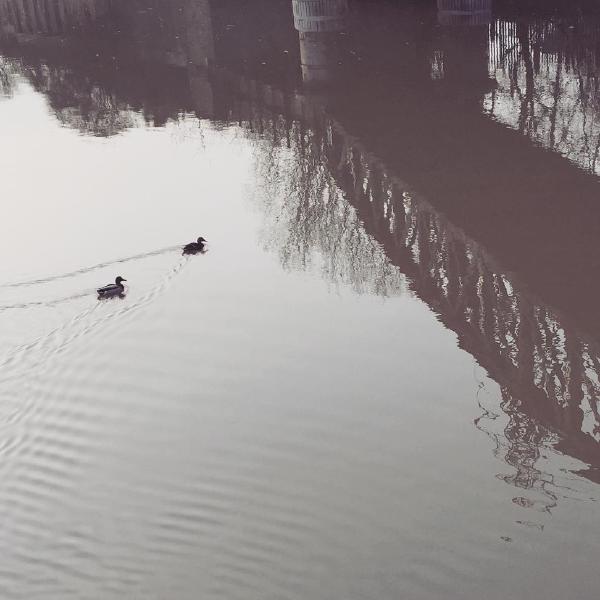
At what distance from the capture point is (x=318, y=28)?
4059cm

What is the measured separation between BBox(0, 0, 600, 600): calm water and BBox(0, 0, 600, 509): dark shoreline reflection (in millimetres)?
84

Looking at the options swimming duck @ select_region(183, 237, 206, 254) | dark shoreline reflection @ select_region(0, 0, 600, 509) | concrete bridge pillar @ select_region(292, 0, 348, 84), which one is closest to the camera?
dark shoreline reflection @ select_region(0, 0, 600, 509)

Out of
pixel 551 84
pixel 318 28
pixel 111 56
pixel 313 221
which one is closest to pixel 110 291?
pixel 313 221

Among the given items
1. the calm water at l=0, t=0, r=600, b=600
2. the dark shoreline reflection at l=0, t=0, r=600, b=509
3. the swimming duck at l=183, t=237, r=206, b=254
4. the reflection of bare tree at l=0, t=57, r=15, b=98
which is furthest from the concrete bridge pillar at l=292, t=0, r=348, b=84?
the swimming duck at l=183, t=237, r=206, b=254

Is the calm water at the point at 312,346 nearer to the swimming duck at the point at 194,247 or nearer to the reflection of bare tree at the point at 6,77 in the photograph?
the swimming duck at the point at 194,247

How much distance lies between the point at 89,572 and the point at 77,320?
6420 millimetres

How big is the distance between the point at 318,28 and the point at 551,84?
12.5 m

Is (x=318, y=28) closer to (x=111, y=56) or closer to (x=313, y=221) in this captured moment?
(x=111, y=56)

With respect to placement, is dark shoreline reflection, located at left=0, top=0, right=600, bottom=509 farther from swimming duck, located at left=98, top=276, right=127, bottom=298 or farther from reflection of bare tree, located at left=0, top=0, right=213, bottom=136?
swimming duck, located at left=98, top=276, right=127, bottom=298

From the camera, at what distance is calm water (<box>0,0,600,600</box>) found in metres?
10.4

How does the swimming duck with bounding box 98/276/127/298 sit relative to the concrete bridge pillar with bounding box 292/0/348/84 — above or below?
below

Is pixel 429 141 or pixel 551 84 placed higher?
pixel 551 84

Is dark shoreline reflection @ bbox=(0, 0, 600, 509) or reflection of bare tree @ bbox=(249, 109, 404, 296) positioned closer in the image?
dark shoreline reflection @ bbox=(0, 0, 600, 509)

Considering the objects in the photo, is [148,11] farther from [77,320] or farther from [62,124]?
[77,320]
